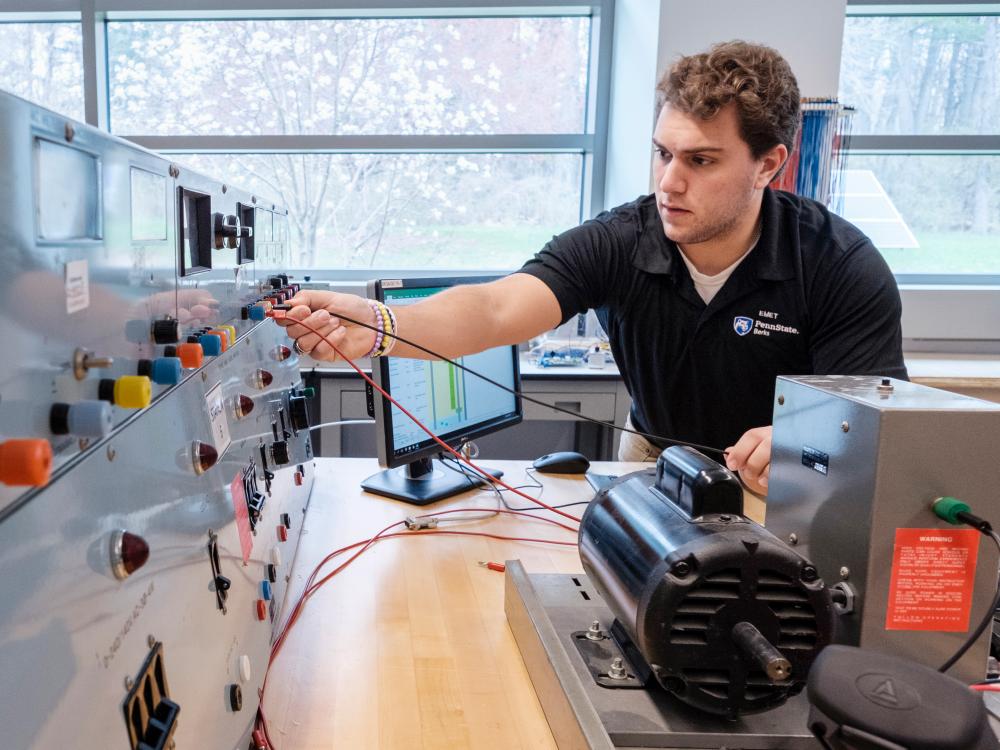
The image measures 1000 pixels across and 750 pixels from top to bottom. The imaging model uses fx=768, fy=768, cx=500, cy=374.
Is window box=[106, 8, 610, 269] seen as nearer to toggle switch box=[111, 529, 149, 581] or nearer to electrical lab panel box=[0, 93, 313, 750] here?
electrical lab panel box=[0, 93, 313, 750]

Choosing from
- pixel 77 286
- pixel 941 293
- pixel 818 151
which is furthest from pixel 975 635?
pixel 941 293

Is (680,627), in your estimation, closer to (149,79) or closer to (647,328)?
(647,328)

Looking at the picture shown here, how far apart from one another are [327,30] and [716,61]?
229 centimetres

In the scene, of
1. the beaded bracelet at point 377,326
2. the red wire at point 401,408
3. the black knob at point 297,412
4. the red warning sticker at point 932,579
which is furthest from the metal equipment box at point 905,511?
the black knob at point 297,412

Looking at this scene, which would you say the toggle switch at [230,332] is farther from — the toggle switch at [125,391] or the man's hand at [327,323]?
the toggle switch at [125,391]

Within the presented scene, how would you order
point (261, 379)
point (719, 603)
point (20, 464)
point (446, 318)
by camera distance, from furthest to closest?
1. point (446, 318)
2. point (261, 379)
3. point (719, 603)
4. point (20, 464)

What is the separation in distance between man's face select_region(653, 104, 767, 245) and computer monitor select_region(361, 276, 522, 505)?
435mm

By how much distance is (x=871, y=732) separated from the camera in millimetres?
466

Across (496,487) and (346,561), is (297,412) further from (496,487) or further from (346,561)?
(496,487)

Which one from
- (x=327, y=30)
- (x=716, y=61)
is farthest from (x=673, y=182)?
(x=327, y=30)

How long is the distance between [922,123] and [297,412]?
3.30m

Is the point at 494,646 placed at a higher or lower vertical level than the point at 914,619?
lower

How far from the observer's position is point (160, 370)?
569mm

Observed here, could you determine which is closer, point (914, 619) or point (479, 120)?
point (914, 619)
